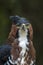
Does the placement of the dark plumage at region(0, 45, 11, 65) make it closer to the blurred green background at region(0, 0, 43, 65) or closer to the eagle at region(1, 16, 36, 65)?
the eagle at region(1, 16, 36, 65)

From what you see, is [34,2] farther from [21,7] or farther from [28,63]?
[28,63]

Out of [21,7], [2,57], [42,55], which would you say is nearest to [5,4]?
[21,7]

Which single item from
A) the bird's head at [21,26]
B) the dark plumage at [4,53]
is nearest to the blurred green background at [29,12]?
the dark plumage at [4,53]

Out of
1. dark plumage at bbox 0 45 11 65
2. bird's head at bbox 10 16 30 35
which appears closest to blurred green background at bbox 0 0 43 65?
dark plumage at bbox 0 45 11 65

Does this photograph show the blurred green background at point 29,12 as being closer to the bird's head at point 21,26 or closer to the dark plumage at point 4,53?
the dark plumage at point 4,53

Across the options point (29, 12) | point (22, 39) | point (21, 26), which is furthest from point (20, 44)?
point (29, 12)
